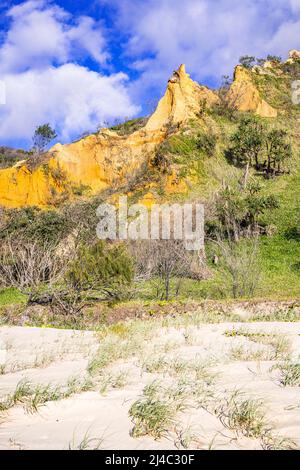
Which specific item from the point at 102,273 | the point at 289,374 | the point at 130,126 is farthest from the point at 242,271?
the point at 130,126

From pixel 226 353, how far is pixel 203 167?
1167 inches

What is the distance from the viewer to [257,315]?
43.1 feet

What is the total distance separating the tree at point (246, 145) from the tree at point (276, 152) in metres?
0.88

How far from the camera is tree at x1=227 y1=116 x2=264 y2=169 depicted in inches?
1401

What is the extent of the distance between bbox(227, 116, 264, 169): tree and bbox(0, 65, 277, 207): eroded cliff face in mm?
5389

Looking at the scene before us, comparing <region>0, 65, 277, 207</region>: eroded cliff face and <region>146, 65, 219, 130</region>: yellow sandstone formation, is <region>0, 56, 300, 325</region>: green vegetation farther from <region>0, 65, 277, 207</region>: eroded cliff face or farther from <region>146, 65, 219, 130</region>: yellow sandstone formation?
<region>146, 65, 219, 130</region>: yellow sandstone formation

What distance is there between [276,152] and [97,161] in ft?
54.8

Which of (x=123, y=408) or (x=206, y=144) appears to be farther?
(x=206, y=144)

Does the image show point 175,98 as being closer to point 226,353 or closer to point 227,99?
point 227,99

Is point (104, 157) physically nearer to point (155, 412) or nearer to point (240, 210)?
point (240, 210)

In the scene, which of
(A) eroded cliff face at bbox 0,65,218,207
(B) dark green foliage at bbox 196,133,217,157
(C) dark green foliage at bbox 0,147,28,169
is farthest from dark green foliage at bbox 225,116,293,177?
(C) dark green foliage at bbox 0,147,28,169

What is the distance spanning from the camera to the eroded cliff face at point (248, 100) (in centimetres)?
4400

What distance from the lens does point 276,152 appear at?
1385 inches
